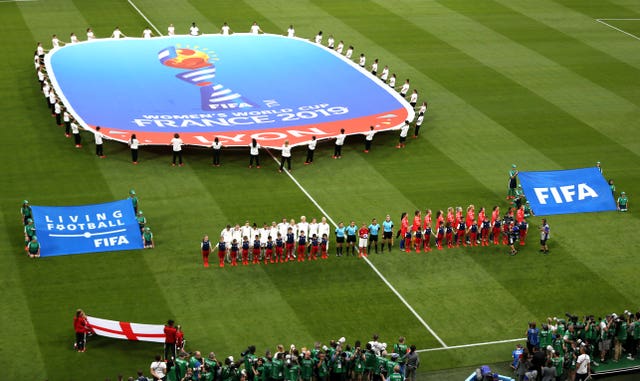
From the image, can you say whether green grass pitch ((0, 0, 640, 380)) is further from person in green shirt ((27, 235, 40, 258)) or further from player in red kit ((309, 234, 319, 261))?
person in green shirt ((27, 235, 40, 258))

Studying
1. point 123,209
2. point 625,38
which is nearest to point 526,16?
point 625,38

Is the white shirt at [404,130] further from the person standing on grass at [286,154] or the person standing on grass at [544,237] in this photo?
the person standing on grass at [544,237]

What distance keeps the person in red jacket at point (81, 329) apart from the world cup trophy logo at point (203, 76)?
773 inches

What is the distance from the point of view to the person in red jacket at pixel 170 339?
32656 mm

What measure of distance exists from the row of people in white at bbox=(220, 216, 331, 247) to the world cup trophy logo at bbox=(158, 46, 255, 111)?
12373mm

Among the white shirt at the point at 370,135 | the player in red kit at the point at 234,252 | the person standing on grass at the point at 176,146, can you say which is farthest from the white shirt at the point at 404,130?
the player in red kit at the point at 234,252

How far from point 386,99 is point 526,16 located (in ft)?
75.1

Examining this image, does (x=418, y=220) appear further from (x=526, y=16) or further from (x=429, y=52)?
(x=526, y=16)

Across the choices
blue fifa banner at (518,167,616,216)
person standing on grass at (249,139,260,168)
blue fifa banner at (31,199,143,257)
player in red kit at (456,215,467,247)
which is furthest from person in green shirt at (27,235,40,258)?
blue fifa banner at (518,167,616,216)

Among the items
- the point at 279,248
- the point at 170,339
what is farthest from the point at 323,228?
the point at 170,339

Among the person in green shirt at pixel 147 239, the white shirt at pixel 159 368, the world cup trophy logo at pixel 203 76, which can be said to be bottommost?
the person in green shirt at pixel 147 239

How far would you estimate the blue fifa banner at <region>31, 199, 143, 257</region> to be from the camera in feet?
127

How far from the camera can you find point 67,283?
3684cm

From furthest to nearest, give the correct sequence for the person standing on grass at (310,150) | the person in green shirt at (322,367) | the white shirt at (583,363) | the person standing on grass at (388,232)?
the person standing on grass at (310,150) → the person standing on grass at (388,232) → the white shirt at (583,363) → the person in green shirt at (322,367)
